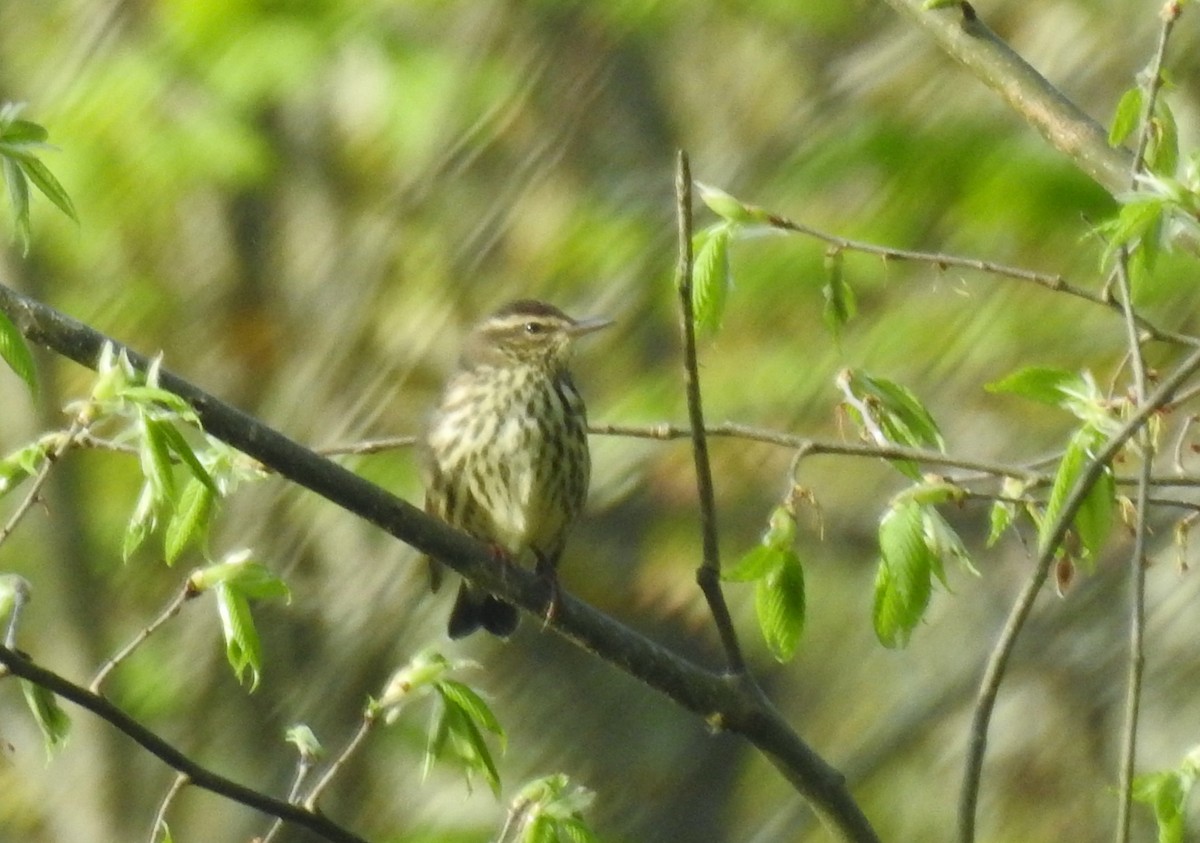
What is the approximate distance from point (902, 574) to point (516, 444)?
76.1 inches

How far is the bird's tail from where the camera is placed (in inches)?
192

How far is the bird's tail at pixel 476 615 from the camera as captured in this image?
4.88 m

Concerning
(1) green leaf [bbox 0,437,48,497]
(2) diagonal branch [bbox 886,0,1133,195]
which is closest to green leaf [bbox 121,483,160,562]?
(1) green leaf [bbox 0,437,48,497]

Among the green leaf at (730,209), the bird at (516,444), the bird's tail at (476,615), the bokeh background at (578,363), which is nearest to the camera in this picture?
the green leaf at (730,209)

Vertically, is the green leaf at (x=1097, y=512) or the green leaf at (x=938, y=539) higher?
the green leaf at (x=1097, y=512)

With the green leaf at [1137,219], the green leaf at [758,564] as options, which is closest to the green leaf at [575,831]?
the green leaf at [758,564]

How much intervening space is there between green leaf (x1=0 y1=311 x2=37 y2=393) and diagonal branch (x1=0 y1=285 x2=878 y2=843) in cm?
14

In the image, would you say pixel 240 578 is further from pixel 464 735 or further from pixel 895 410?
pixel 895 410

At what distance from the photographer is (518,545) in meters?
4.61

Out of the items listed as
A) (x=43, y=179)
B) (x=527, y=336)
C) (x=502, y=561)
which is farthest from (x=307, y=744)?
(x=527, y=336)

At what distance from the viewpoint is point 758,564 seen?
106 inches

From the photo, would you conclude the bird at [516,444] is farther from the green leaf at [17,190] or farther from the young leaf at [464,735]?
the green leaf at [17,190]

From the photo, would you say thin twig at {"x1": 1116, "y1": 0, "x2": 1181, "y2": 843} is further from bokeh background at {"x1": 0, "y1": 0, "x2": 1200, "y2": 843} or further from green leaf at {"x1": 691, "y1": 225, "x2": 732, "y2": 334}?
bokeh background at {"x1": 0, "y1": 0, "x2": 1200, "y2": 843}

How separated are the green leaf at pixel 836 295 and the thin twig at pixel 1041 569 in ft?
1.83
